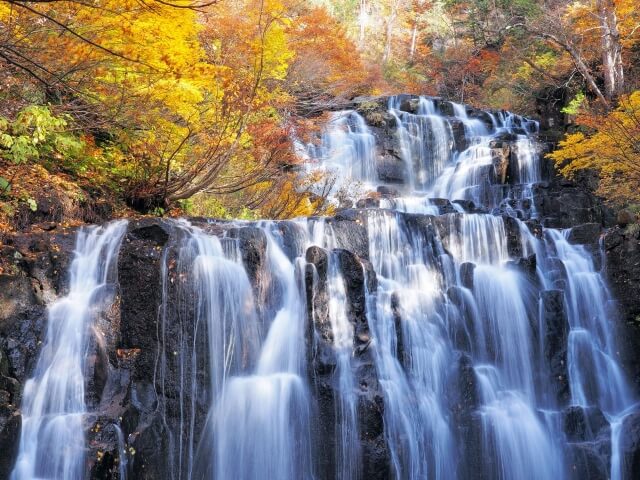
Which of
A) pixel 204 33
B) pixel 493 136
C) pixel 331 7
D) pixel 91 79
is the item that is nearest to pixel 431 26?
pixel 331 7

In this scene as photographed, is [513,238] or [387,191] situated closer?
[513,238]

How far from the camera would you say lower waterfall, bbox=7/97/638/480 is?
7.00 metres

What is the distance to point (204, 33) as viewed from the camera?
569 inches

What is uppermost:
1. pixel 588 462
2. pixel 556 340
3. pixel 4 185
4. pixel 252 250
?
pixel 4 185

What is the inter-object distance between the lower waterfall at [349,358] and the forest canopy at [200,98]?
1.67 meters

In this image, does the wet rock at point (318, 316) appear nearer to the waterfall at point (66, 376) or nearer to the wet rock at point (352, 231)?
the wet rock at point (352, 231)

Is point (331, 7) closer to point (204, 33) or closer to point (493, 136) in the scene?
point (493, 136)

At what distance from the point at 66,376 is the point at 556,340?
830 cm

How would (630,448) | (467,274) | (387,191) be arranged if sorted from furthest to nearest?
(387,191), (467,274), (630,448)

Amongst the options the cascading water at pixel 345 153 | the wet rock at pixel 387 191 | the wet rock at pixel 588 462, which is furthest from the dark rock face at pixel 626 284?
the cascading water at pixel 345 153

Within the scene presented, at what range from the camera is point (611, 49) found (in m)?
17.1

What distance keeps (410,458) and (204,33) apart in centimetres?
1190

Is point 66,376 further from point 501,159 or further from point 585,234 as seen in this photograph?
point 501,159

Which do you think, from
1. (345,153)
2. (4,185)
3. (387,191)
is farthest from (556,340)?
(345,153)
